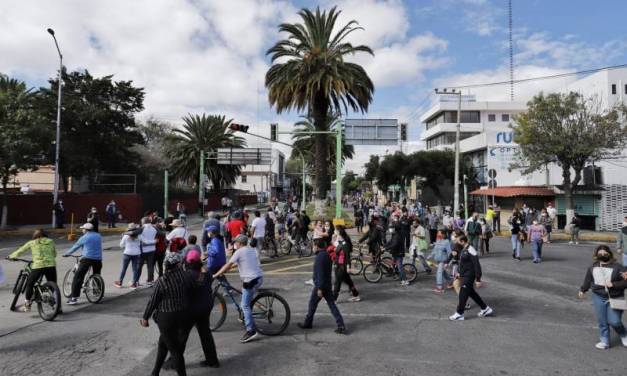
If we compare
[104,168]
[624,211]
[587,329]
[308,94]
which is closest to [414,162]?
[624,211]

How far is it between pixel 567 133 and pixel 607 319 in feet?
68.7

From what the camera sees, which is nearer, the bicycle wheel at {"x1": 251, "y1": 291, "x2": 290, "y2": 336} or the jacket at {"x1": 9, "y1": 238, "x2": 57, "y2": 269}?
the bicycle wheel at {"x1": 251, "y1": 291, "x2": 290, "y2": 336}

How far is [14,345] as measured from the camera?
6.41 m

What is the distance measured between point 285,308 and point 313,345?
87 cm

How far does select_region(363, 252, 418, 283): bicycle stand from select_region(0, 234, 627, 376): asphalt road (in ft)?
4.96

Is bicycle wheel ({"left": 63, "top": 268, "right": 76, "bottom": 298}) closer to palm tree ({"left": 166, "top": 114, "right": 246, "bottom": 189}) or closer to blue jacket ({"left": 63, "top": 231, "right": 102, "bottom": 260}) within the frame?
blue jacket ({"left": 63, "top": 231, "right": 102, "bottom": 260})

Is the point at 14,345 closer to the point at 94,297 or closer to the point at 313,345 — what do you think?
the point at 94,297

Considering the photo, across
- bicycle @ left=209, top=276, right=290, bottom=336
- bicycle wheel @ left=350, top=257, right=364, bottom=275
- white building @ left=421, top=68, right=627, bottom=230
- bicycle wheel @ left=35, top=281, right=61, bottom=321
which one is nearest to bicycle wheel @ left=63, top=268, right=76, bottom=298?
bicycle wheel @ left=35, top=281, right=61, bottom=321

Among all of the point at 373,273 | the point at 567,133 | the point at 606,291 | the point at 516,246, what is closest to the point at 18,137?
the point at 373,273

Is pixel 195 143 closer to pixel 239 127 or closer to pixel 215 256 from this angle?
pixel 239 127

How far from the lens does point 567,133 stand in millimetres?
24188

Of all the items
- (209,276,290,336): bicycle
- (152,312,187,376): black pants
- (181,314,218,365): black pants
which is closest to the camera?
(152,312,187,376): black pants

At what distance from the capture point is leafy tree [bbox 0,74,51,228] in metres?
22.9

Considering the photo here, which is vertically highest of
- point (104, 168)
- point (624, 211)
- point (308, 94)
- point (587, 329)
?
point (308, 94)
